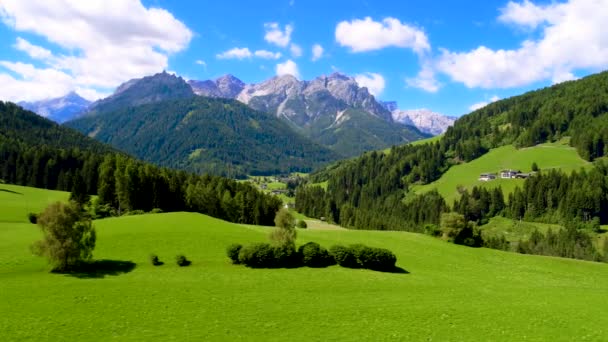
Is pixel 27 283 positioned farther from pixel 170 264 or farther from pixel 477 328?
pixel 477 328

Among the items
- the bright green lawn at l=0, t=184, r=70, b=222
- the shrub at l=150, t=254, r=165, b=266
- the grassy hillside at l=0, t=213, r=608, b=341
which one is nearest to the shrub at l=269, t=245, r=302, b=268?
the grassy hillside at l=0, t=213, r=608, b=341

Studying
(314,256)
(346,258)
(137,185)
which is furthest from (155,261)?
(137,185)

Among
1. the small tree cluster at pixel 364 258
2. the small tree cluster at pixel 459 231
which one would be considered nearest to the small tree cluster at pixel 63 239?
the small tree cluster at pixel 364 258

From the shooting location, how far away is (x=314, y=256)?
59344 mm

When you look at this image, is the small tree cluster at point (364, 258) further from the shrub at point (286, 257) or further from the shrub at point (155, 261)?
the shrub at point (155, 261)

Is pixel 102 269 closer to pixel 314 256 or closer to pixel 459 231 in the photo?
pixel 314 256

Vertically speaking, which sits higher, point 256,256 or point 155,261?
point 256,256

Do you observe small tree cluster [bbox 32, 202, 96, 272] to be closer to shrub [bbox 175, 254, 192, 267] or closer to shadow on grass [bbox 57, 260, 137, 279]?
shadow on grass [bbox 57, 260, 137, 279]

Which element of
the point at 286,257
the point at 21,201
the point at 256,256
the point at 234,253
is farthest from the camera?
the point at 21,201

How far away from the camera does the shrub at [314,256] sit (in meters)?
59.3

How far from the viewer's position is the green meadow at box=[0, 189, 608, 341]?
32.4 meters

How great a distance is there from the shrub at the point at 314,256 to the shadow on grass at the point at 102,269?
24.6 m

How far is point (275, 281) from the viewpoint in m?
49.3

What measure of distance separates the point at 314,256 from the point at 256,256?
902cm
